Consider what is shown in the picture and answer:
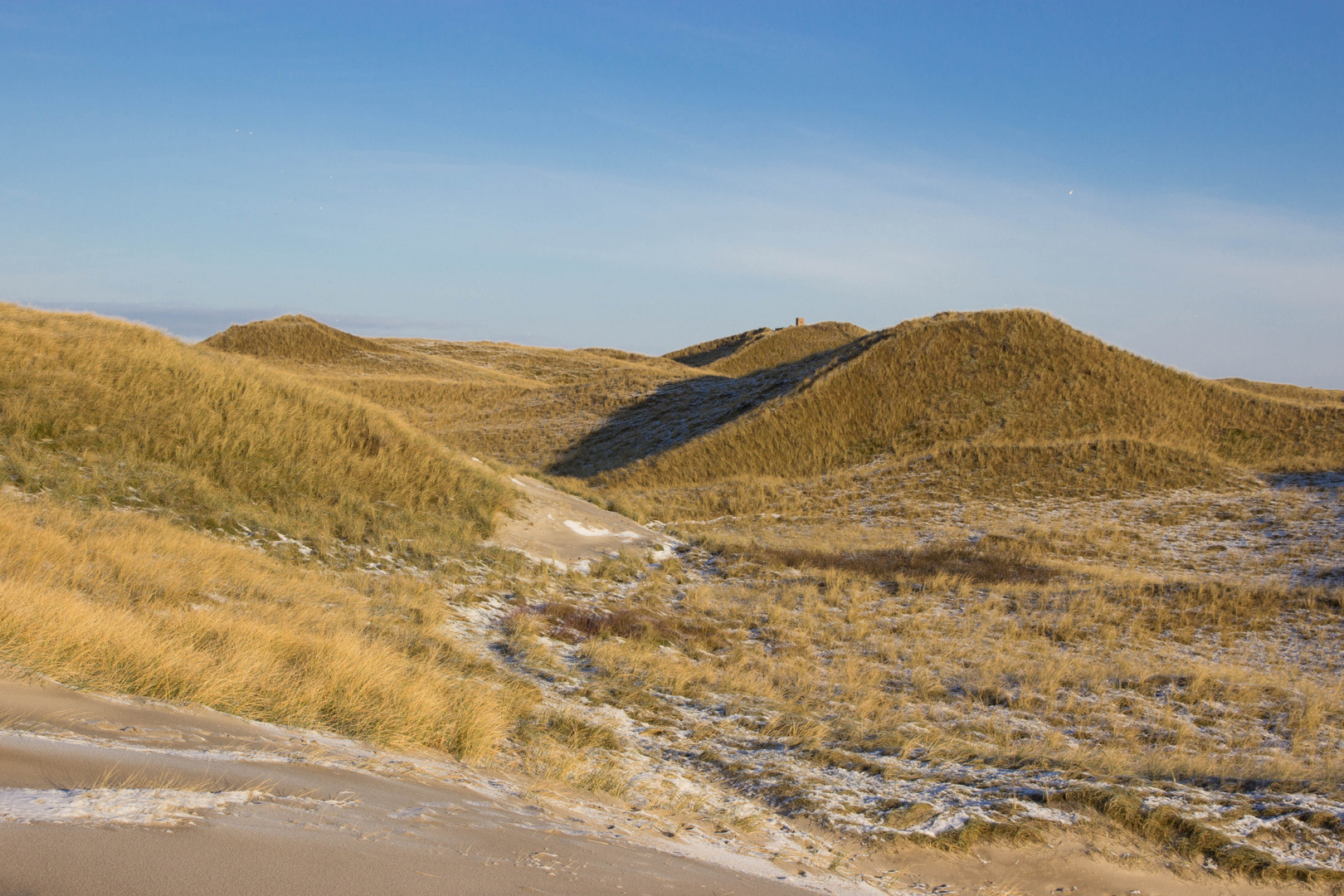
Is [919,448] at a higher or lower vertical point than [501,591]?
higher

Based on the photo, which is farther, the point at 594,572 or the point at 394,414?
the point at 394,414

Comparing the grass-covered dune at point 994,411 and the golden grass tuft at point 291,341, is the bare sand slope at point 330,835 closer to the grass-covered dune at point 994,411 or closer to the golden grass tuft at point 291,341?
the grass-covered dune at point 994,411

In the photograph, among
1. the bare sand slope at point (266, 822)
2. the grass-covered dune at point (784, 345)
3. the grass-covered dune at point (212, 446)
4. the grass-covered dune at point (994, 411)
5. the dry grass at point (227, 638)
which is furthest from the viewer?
the grass-covered dune at point (784, 345)

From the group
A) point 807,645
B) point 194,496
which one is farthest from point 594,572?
point 194,496

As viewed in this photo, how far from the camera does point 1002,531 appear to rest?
22.8 metres

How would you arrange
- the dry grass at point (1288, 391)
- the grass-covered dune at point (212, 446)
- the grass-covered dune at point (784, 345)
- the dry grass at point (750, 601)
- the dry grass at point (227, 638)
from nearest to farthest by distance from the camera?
1. the dry grass at point (227, 638)
2. the dry grass at point (750, 601)
3. the grass-covered dune at point (212, 446)
4. the dry grass at point (1288, 391)
5. the grass-covered dune at point (784, 345)

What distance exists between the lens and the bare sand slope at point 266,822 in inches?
96.0

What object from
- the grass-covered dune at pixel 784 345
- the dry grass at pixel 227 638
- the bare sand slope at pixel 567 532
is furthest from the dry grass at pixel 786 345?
the dry grass at pixel 227 638

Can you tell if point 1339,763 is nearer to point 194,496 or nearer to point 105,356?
point 194,496

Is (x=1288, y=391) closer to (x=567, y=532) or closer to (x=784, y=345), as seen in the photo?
(x=784, y=345)

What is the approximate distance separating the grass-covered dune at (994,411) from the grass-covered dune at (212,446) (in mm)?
16111

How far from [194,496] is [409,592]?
4.00 m

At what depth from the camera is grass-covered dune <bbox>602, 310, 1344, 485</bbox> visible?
1288 inches

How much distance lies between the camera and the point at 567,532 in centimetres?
1788
